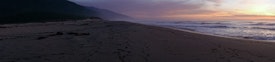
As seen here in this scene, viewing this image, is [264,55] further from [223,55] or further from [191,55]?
[191,55]

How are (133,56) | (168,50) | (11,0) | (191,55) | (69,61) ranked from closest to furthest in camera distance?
(69,61) → (133,56) → (191,55) → (168,50) → (11,0)

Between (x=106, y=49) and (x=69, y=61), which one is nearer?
(x=69, y=61)

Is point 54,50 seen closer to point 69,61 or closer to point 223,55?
point 69,61

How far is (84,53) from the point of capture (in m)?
7.78

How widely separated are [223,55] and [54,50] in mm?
4336

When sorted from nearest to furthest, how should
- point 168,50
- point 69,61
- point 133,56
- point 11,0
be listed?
1. point 69,61
2. point 133,56
3. point 168,50
4. point 11,0

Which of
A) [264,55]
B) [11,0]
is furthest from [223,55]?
[11,0]

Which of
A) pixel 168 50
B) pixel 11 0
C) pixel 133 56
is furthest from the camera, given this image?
pixel 11 0

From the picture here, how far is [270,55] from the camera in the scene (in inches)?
344

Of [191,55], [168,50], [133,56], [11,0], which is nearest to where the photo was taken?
[133,56]

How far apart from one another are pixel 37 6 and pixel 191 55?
294 ft

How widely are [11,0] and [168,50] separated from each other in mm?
88479

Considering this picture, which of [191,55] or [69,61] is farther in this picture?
[191,55]

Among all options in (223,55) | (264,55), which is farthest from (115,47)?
(264,55)
